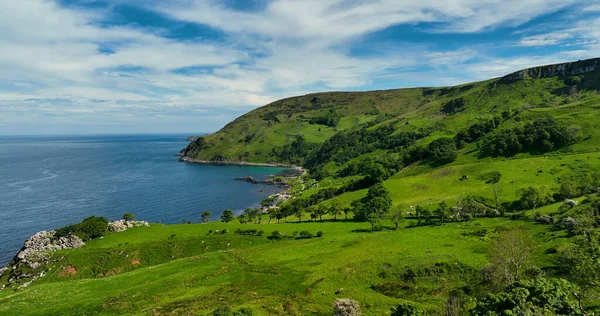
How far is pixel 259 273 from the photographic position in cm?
6875

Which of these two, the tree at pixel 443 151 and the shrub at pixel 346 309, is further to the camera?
the tree at pixel 443 151

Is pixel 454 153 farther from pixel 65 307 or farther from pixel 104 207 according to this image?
pixel 104 207

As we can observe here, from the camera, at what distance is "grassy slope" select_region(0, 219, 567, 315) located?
54.7 m

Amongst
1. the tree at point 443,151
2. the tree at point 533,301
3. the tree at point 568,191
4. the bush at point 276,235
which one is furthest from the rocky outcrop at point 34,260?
the tree at point 443,151

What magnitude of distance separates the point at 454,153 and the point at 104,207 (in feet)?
603

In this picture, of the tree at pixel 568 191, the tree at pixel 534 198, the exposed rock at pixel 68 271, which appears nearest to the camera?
the exposed rock at pixel 68 271

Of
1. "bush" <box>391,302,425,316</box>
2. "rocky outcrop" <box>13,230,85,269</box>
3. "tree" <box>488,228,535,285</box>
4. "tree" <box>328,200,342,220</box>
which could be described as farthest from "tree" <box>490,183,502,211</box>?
"rocky outcrop" <box>13,230,85,269</box>

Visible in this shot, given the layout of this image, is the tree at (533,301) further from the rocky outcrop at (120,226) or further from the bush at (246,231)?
the rocky outcrop at (120,226)

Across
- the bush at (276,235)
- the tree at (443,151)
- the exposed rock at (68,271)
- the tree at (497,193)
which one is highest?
the tree at (443,151)

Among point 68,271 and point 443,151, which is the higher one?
point 443,151

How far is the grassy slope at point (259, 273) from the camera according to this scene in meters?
54.7

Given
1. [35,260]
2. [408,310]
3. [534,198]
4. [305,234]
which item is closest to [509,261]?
[408,310]

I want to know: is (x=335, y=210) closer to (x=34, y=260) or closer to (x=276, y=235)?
(x=276, y=235)

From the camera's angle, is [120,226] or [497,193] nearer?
[497,193]
